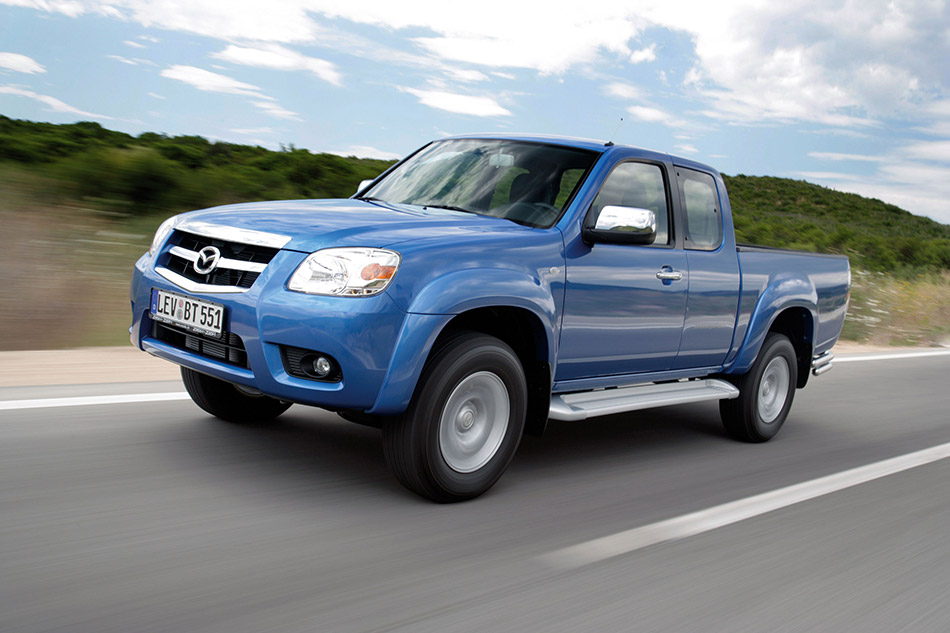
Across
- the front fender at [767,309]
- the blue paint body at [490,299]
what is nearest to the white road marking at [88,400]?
the blue paint body at [490,299]

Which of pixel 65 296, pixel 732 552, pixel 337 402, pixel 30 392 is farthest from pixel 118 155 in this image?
pixel 732 552

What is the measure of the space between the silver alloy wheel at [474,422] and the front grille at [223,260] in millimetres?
1005

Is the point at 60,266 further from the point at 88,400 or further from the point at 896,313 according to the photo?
the point at 896,313

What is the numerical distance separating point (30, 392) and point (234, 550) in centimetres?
271

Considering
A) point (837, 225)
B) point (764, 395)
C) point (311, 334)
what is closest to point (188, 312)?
point (311, 334)

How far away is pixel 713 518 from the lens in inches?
A: 177

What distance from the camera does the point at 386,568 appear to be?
3504 mm

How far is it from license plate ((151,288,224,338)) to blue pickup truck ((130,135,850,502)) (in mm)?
10

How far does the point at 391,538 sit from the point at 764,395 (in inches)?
141

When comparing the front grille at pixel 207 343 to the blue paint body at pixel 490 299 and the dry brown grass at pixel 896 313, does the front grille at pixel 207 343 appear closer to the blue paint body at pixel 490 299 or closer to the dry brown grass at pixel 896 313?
the blue paint body at pixel 490 299

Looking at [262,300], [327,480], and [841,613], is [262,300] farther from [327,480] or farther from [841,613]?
[841,613]

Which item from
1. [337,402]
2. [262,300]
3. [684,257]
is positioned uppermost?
[684,257]

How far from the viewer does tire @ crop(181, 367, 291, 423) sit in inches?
207

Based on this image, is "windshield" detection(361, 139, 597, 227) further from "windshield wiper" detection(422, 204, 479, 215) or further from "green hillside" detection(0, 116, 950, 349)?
"green hillside" detection(0, 116, 950, 349)
